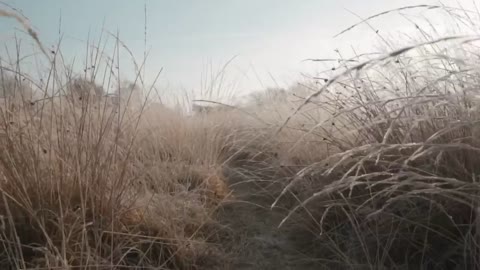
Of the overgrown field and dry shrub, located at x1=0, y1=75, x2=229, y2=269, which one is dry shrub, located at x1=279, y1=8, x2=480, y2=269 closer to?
the overgrown field

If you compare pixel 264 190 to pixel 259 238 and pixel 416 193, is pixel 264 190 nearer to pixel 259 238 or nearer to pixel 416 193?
pixel 259 238

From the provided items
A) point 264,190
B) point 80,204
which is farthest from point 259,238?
point 80,204

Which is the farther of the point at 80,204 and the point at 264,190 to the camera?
the point at 264,190

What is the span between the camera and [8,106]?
1989mm

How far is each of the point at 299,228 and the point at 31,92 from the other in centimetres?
137

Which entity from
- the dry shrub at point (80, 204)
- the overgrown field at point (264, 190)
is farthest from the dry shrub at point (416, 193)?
the dry shrub at point (80, 204)

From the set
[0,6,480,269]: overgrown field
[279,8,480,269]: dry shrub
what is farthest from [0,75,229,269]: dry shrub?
[279,8,480,269]: dry shrub

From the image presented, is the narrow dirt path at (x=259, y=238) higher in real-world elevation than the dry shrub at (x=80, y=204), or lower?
lower

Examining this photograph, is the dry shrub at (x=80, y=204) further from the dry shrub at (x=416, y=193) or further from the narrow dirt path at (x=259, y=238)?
the dry shrub at (x=416, y=193)

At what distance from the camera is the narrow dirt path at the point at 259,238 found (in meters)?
2.10

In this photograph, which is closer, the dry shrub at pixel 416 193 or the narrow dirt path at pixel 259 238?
the dry shrub at pixel 416 193

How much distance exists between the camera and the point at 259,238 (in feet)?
7.70

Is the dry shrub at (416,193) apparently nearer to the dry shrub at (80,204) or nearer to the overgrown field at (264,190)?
the overgrown field at (264,190)

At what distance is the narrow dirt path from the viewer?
210 centimetres
